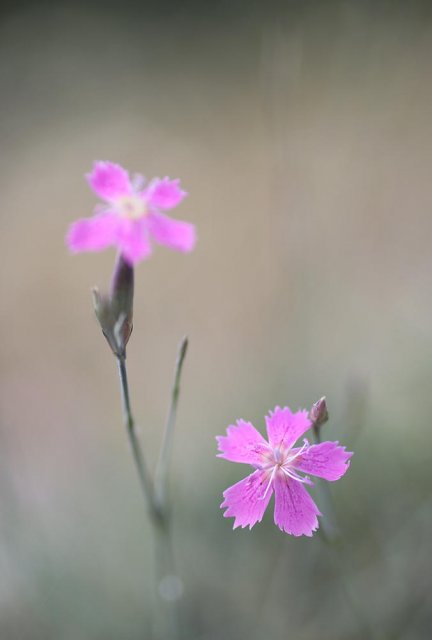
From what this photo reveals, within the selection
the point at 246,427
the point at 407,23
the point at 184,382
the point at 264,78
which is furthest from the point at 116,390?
the point at 407,23

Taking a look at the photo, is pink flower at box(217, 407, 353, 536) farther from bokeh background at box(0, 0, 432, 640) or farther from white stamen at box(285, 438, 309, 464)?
bokeh background at box(0, 0, 432, 640)

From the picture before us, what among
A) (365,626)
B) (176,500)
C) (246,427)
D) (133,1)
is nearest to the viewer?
(246,427)

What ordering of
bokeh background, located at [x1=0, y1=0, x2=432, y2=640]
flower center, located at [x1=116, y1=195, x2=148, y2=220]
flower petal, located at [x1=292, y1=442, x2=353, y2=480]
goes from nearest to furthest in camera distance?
flower petal, located at [x1=292, y1=442, x2=353, y2=480] < flower center, located at [x1=116, y1=195, x2=148, y2=220] < bokeh background, located at [x1=0, y1=0, x2=432, y2=640]

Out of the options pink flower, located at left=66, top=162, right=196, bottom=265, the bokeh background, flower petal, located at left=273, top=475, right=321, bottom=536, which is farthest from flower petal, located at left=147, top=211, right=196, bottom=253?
the bokeh background

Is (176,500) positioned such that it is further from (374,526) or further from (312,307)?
(312,307)

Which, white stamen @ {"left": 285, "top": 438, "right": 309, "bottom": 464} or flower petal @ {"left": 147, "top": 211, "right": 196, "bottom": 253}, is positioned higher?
flower petal @ {"left": 147, "top": 211, "right": 196, "bottom": 253}

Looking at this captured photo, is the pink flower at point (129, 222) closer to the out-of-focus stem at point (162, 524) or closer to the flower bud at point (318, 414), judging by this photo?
the out-of-focus stem at point (162, 524)

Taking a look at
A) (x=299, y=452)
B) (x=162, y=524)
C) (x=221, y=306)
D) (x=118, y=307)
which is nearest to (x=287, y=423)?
(x=299, y=452)

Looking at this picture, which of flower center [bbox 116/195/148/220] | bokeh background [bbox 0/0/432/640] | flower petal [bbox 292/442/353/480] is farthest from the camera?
bokeh background [bbox 0/0/432/640]
